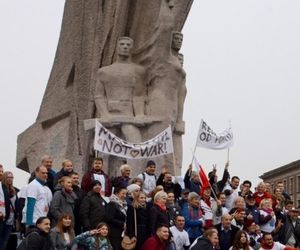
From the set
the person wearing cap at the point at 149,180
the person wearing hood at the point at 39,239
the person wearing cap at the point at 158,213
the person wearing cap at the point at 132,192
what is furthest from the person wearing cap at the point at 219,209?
the person wearing hood at the point at 39,239

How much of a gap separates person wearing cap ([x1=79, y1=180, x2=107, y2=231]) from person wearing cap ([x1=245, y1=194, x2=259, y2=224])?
116 inches

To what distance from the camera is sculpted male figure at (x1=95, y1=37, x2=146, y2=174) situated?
651 inches

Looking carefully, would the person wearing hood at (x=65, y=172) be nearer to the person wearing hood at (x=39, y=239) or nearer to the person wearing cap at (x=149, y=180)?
the person wearing cap at (x=149, y=180)

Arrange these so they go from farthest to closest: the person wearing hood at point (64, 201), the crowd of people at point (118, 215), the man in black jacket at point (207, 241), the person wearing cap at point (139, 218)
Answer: the person wearing cap at point (139, 218) < the person wearing hood at point (64, 201) < the man in black jacket at point (207, 241) < the crowd of people at point (118, 215)

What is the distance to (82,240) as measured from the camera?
34.9ft

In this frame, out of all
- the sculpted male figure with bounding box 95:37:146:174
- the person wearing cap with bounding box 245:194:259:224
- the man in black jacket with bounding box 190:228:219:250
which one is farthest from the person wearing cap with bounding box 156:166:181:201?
the sculpted male figure with bounding box 95:37:146:174

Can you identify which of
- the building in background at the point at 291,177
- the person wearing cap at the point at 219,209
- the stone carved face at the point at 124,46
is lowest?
the person wearing cap at the point at 219,209

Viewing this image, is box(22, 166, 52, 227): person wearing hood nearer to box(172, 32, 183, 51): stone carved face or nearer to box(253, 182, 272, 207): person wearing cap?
box(253, 182, 272, 207): person wearing cap

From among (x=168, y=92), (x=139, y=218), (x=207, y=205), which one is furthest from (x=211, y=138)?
(x=139, y=218)

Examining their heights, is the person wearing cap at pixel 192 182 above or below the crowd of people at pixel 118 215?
above

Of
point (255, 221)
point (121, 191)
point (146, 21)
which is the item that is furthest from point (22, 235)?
point (146, 21)

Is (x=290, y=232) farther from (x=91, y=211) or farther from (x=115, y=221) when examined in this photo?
(x=91, y=211)

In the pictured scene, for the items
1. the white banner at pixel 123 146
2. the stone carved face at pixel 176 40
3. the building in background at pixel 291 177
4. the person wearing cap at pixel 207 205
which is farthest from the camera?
the building in background at pixel 291 177

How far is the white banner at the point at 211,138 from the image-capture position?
1614 cm
